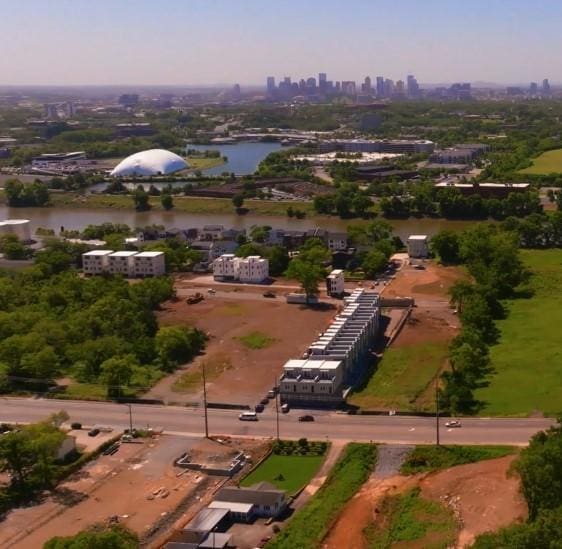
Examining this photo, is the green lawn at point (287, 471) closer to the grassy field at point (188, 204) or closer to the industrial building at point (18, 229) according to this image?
the industrial building at point (18, 229)

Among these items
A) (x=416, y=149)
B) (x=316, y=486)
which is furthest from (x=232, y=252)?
(x=416, y=149)

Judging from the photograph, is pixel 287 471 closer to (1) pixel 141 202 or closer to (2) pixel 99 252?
(2) pixel 99 252

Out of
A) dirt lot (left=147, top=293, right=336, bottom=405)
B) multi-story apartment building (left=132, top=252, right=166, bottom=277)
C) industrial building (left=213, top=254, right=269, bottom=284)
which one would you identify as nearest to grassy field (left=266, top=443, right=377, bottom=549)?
dirt lot (left=147, top=293, right=336, bottom=405)

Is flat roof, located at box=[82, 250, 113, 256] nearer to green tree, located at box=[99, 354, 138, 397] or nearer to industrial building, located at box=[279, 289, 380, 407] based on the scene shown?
industrial building, located at box=[279, 289, 380, 407]

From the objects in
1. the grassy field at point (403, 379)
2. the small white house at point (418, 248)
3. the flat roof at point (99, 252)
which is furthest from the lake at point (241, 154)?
the grassy field at point (403, 379)

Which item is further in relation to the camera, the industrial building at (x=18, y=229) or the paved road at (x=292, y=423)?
the industrial building at (x=18, y=229)

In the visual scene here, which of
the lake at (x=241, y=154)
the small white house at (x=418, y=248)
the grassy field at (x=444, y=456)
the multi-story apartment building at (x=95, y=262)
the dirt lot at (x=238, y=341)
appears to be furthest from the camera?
the lake at (x=241, y=154)
